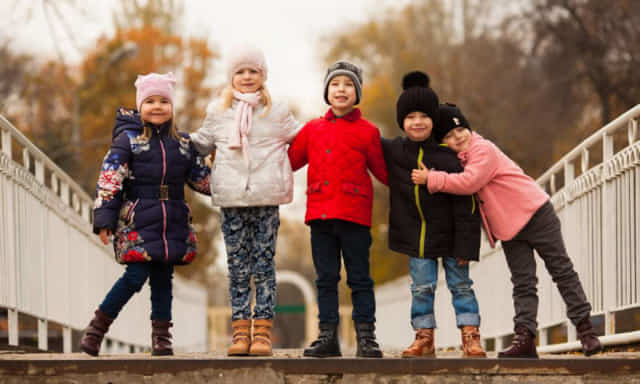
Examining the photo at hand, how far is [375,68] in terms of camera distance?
1346 inches

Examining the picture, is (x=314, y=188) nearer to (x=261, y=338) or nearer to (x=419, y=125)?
(x=419, y=125)

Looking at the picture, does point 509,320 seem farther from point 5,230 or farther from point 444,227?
point 5,230

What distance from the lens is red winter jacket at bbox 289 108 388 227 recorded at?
6.18 meters

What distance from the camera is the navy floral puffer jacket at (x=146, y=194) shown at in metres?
6.21

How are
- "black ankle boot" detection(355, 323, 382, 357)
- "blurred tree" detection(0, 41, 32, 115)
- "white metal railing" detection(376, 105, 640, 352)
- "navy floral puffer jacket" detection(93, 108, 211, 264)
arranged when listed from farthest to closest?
"blurred tree" detection(0, 41, 32, 115), "white metal railing" detection(376, 105, 640, 352), "navy floral puffer jacket" detection(93, 108, 211, 264), "black ankle boot" detection(355, 323, 382, 357)

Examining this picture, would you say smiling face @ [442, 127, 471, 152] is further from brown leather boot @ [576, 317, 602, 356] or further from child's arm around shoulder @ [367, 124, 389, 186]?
brown leather boot @ [576, 317, 602, 356]

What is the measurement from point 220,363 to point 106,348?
6083 mm

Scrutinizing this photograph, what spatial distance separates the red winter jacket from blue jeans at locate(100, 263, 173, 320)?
1.01 metres

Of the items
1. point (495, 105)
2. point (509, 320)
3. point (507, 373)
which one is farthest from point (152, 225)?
point (495, 105)

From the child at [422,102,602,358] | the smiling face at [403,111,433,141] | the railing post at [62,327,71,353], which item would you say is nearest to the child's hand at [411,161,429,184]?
the child at [422,102,602,358]

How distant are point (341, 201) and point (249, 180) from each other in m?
0.60

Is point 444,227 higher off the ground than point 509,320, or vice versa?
point 444,227

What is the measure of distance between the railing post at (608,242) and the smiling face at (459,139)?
1.49 metres

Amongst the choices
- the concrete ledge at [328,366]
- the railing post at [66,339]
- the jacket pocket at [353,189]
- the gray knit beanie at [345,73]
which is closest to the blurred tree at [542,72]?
the railing post at [66,339]
